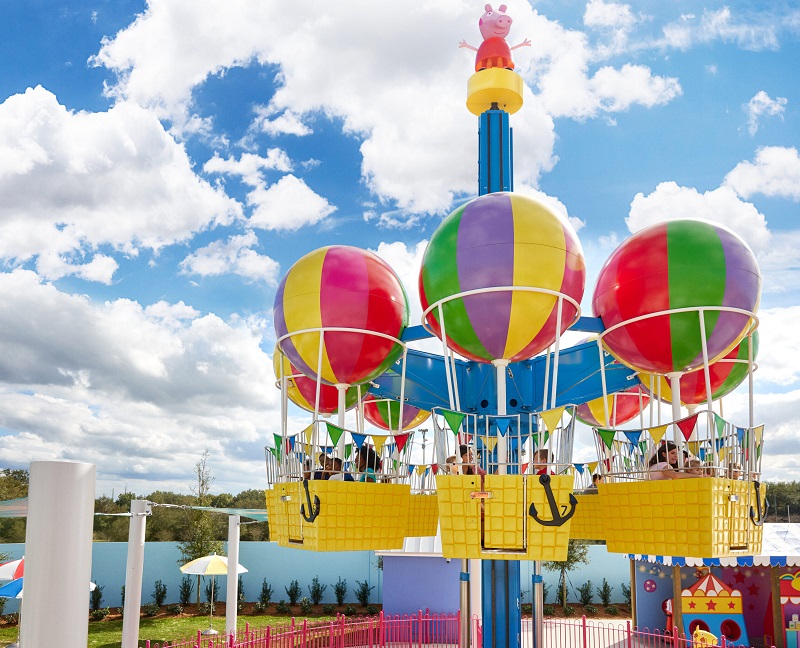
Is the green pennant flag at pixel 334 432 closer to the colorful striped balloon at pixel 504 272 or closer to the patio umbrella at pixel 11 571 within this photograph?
the colorful striped balloon at pixel 504 272

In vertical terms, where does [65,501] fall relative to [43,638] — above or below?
above

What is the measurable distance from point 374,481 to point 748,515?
3.36m

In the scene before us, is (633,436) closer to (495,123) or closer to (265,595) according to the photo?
(495,123)

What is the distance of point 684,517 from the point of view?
5734mm

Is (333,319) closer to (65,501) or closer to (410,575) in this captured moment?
(65,501)

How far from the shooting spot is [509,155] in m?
8.80

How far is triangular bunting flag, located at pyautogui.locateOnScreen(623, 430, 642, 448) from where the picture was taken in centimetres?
611

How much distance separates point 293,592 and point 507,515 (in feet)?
56.6

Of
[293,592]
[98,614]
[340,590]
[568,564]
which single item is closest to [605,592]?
[568,564]

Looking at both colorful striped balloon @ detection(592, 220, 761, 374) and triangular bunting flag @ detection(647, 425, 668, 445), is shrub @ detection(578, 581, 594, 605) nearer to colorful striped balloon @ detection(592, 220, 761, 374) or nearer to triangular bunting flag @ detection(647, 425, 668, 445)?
colorful striped balloon @ detection(592, 220, 761, 374)

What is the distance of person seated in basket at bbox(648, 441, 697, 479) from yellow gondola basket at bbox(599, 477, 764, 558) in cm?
16

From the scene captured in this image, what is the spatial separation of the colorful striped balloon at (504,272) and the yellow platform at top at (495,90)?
2615 mm

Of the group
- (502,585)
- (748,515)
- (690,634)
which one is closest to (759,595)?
(690,634)

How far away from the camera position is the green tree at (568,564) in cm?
2019
